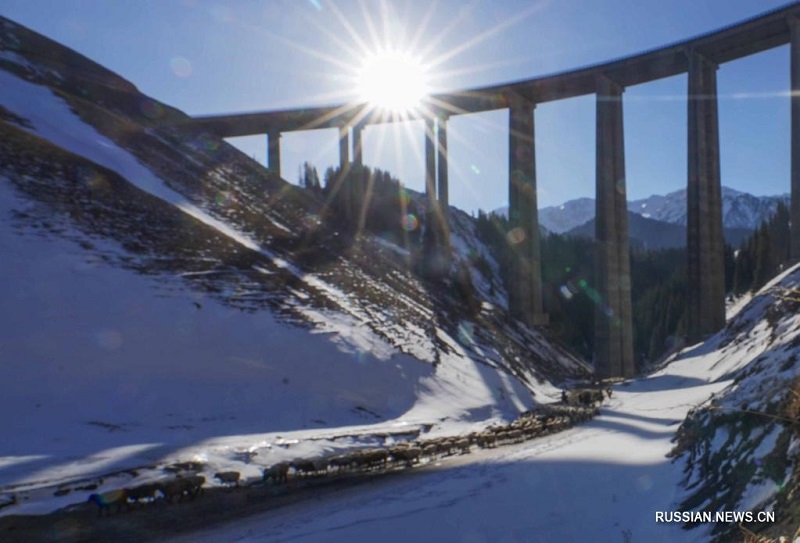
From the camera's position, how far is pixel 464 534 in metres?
10.1

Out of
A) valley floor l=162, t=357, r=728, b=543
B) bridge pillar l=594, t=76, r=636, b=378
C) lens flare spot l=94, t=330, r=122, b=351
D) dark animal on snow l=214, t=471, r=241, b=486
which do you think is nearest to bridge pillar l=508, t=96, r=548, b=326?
bridge pillar l=594, t=76, r=636, b=378

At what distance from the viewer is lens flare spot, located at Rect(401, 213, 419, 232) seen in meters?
84.2

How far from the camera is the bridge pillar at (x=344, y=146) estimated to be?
74.0 m

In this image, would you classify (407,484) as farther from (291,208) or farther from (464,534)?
(291,208)

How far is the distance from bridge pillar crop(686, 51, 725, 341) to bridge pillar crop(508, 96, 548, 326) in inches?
573

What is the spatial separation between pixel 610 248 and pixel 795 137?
15640mm

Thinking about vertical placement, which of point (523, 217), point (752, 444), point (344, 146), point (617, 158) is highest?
point (344, 146)

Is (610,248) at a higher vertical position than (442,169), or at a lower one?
lower

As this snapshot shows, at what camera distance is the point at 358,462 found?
60.4 feet

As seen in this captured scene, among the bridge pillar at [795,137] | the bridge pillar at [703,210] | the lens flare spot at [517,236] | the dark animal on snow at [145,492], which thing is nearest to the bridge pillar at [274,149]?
the lens flare spot at [517,236]

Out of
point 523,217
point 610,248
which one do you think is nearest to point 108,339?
point 610,248

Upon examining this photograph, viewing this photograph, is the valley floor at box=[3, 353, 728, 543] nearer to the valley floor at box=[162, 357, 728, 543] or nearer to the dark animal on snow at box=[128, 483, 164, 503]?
A: the valley floor at box=[162, 357, 728, 543]

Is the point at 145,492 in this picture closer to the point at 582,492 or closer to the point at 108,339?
the point at 582,492

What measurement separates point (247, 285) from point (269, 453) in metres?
13.9
